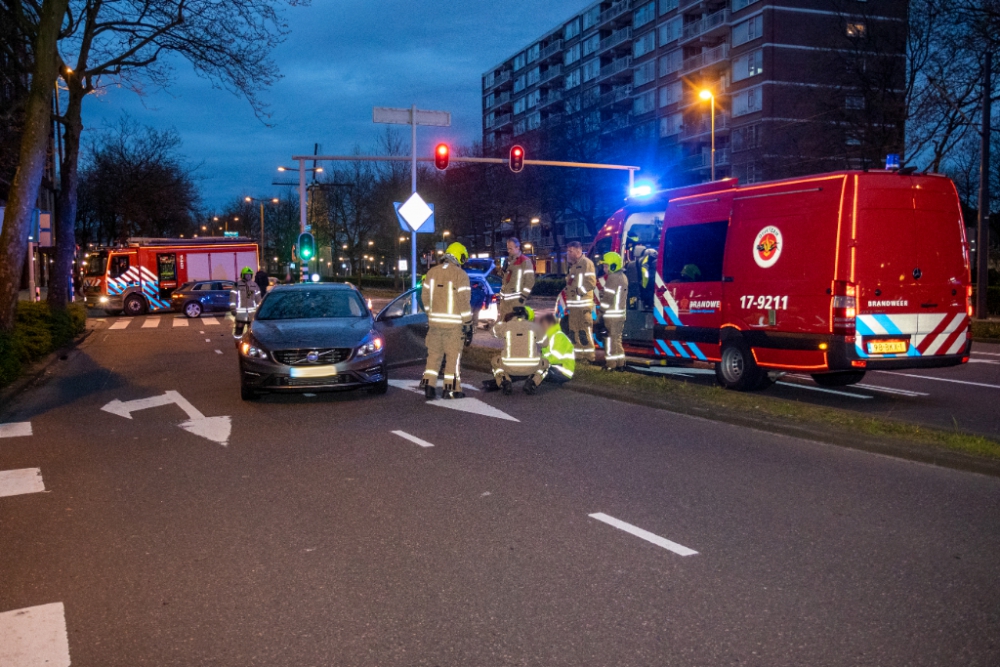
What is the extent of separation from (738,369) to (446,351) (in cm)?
391

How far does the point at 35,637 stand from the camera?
13.5ft

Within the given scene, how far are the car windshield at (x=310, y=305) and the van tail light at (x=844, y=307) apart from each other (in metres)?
6.09

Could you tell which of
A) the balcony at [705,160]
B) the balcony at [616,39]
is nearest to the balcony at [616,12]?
the balcony at [616,39]

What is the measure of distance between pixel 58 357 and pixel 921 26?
28.8 meters

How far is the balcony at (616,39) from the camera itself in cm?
7394

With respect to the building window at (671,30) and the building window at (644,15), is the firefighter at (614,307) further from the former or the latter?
the building window at (644,15)

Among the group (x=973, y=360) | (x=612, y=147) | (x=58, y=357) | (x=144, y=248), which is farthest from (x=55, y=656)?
(x=612, y=147)

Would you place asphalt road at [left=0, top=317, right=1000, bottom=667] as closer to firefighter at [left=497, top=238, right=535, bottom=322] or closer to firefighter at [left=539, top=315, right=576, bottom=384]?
firefighter at [left=539, top=315, right=576, bottom=384]

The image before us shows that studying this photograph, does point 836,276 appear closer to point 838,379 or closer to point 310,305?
point 838,379

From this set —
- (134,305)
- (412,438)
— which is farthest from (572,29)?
(412,438)

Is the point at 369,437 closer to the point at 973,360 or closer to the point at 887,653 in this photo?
the point at 887,653

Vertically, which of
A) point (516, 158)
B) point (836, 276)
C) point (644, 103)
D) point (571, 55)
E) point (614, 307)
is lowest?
point (614, 307)

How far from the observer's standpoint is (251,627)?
13.7 ft

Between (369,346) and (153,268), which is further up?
(153,268)
